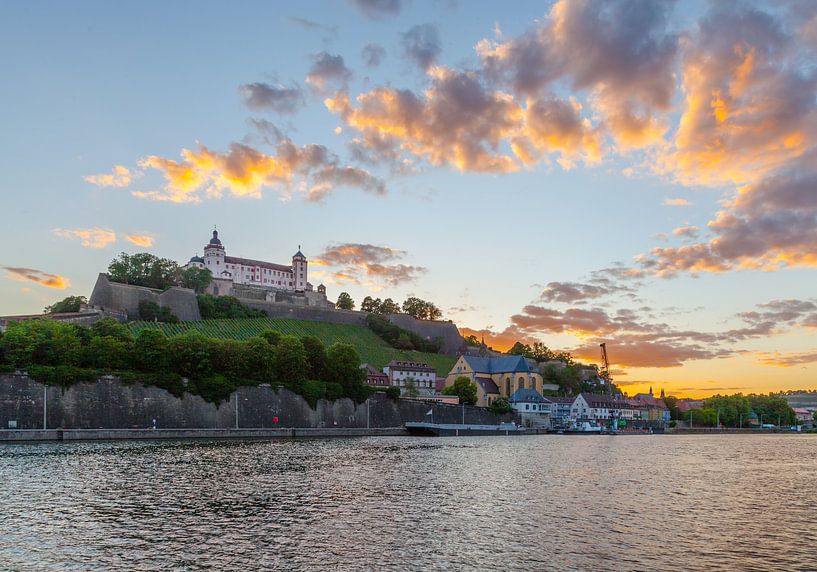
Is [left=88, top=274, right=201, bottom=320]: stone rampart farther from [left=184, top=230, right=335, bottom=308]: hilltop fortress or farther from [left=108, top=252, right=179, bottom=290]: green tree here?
[left=184, top=230, right=335, bottom=308]: hilltop fortress

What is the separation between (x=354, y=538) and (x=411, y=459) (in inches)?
1188

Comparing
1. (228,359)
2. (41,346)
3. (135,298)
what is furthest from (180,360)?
(135,298)

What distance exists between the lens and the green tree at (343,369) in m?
91.9

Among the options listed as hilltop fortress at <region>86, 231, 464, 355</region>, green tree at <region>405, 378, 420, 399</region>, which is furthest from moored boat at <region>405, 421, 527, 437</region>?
hilltop fortress at <region>86, 231, 464, 355</region>

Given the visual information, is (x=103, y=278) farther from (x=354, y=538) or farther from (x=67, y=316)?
(x=354, y=538)

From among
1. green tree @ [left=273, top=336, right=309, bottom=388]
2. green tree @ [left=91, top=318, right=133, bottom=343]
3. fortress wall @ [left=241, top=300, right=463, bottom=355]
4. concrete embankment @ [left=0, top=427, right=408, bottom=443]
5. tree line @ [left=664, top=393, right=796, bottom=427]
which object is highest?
fortress wall @ [left=241, top=300, right=463, bottom=355]

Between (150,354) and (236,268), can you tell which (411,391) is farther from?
(236,268)

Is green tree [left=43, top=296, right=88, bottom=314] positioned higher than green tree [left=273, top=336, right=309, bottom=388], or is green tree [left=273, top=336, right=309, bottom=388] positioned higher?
green tree [left=43, top=296, right=88, bottom=314]

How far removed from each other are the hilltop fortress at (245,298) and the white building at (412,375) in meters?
34.6

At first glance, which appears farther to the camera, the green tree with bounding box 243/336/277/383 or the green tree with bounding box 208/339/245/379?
the green tree with bounding box 243/336/277/383

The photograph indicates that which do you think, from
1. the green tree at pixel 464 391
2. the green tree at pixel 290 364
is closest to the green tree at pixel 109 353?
the green tree at pixel 290 364

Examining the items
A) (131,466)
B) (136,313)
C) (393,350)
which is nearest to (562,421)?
(393,350)

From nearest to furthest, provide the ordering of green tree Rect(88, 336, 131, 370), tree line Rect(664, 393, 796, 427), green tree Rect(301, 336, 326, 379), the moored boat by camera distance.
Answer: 1. green tree Rect(88, 336, 131, 370)
2. green tree Rect(301, 336, 326, 379)
3. the moored boat
4. tree line Rect(664, 393, 796, 427)

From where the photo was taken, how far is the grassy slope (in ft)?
414
